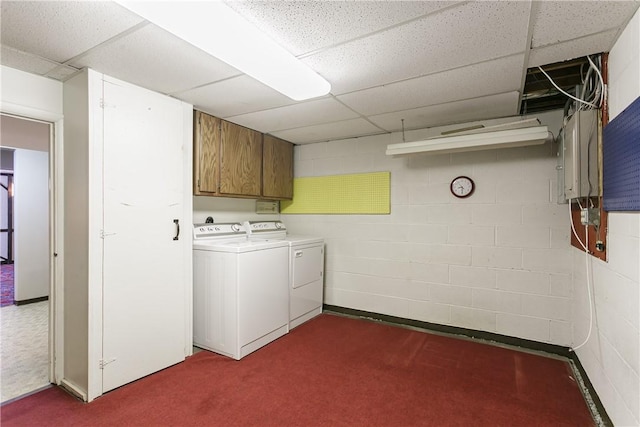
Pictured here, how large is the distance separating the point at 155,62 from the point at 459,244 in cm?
323

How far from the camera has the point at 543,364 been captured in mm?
2758

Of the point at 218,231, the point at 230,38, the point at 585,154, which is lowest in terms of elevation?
the point at 218,231

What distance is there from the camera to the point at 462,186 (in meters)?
3.40

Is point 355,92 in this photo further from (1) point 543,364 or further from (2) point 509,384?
(1) point 543,364

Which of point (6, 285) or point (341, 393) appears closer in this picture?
point (341, 393)

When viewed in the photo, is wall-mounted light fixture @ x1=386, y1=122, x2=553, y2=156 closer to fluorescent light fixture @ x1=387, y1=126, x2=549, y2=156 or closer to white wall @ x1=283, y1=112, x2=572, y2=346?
fluorescent light fixture @ x1=387, y1=126, x2=549, y2=156

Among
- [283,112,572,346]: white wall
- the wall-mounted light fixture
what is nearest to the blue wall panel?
the wall-mounted light fixture

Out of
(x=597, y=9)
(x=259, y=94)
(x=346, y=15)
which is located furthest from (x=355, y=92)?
(x=597, y=9)

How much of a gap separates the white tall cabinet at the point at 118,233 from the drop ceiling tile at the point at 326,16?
1360 mm

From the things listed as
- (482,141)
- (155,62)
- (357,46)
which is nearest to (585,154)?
(482,141)

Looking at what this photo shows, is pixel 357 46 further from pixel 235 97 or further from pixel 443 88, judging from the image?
pixel 235 97

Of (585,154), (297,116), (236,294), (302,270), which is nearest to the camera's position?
(585,154)

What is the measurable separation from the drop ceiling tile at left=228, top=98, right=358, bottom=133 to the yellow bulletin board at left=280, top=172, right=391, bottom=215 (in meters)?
0.95

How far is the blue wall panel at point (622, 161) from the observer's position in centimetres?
145
